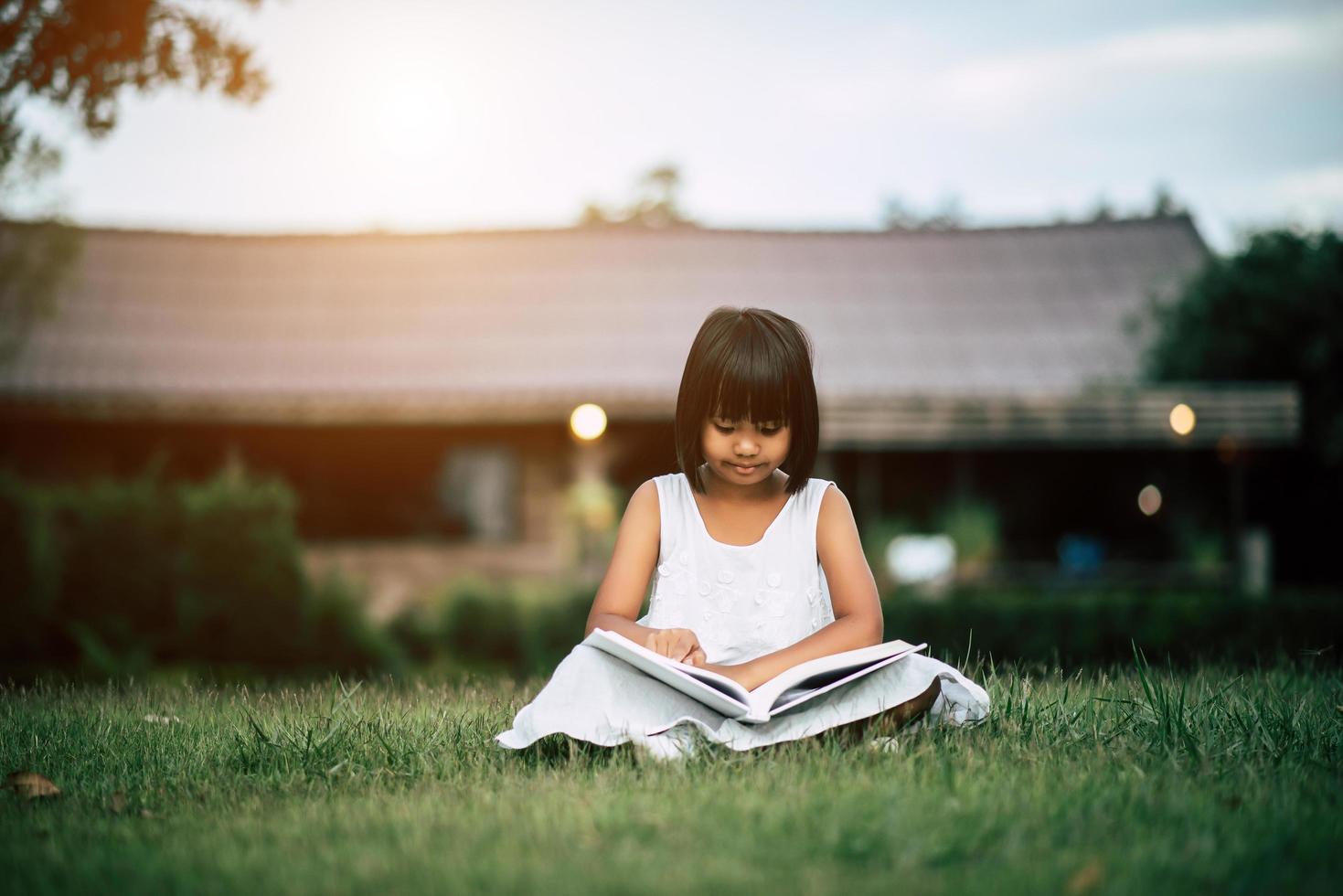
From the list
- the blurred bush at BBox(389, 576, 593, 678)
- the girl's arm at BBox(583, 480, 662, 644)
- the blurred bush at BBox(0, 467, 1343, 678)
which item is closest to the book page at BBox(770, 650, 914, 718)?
the girl's arm at BBox(583, 480, 662, 644)

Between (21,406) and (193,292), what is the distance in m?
4.71

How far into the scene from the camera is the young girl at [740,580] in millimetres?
3164

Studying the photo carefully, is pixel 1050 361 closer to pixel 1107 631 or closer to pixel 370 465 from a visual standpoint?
pixel 1107 631

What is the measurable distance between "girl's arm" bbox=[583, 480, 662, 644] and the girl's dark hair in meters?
0.21

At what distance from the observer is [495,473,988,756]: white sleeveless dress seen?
3139 millimetres

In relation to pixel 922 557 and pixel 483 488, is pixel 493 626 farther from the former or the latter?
pixel 922 557

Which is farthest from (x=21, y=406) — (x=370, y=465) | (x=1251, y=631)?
(x=1251, y=631)

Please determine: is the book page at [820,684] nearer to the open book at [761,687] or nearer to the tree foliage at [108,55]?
the open book at [761,687]

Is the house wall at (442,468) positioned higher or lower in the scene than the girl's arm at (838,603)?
lower

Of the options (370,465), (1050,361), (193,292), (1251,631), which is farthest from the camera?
(193,292)

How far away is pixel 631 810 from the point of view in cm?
250

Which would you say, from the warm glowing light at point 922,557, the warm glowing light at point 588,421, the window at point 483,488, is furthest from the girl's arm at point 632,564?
the window at point 483,488

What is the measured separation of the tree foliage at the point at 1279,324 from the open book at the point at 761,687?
1328cm

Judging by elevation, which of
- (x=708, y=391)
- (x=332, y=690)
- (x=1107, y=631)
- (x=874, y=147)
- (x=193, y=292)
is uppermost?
(x=874, y=147)
